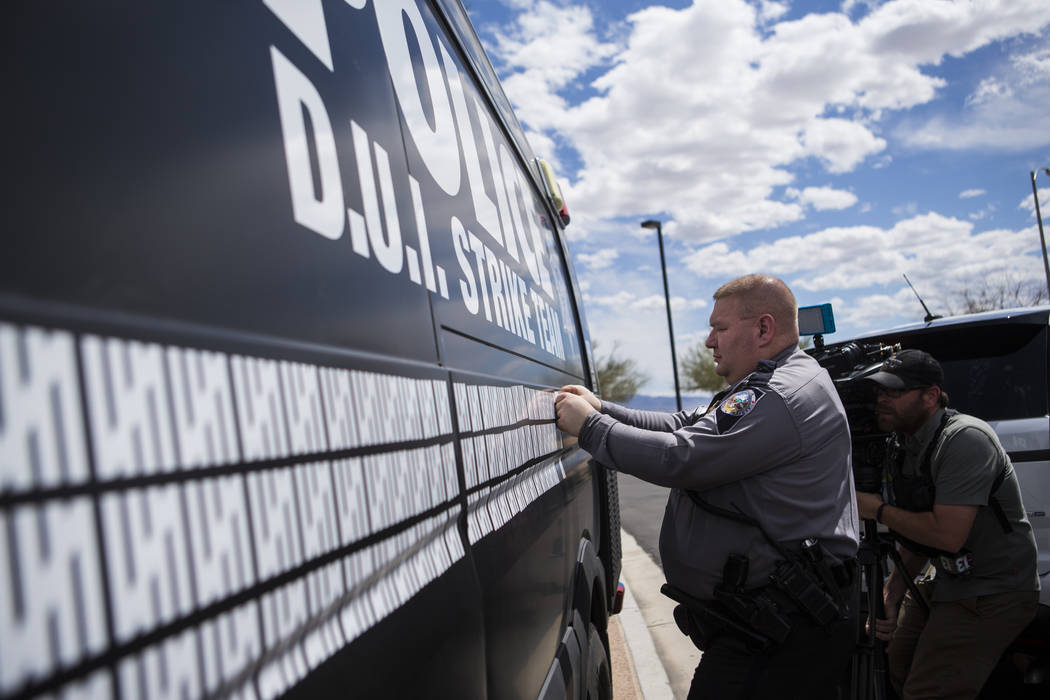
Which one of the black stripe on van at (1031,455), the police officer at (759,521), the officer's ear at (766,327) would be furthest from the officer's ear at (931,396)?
the officer's ear at (766,327)

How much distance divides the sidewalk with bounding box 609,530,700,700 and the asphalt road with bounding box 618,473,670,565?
638mm

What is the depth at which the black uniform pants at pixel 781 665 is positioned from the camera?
2.12 m

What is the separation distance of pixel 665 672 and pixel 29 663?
435 centimetres

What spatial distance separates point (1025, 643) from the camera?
3.13m

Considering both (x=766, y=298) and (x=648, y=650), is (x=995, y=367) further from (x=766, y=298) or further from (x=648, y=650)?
(x=648, y=650)

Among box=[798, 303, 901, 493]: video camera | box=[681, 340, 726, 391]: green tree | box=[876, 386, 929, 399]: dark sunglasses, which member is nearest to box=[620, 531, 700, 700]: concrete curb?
box=[798, 303, 901, 493]: video camera

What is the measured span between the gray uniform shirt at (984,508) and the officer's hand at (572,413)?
1.61 metres

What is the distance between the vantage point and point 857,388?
9.56 ft

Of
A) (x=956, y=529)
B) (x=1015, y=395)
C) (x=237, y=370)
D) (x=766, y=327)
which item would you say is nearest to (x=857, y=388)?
(x=956, y=529)

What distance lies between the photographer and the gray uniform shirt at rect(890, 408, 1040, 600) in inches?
110

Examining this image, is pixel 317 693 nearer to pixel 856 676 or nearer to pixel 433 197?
pixel 433 197

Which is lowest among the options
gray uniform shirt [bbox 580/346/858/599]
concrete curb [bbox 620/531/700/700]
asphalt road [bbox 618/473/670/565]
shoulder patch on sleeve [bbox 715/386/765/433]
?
asphalt road [bbox 618/473/670/565]

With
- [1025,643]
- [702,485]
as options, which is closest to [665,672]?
[1025,643]

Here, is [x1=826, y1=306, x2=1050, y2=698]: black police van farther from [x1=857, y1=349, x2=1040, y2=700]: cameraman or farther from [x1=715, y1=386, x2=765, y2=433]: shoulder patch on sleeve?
[x1=715, y1=386, x2=765, y2=433]: shoulder patch on sleeve
